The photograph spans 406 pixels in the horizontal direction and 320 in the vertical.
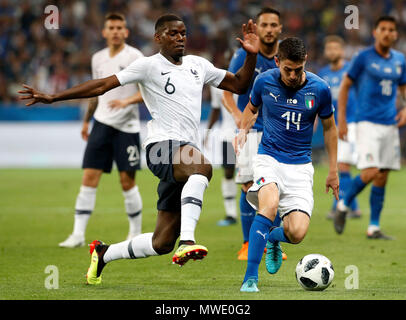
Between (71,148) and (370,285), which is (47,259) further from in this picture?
(71,148)

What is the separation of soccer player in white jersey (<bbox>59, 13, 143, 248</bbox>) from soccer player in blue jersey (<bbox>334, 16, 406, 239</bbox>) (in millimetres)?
2612

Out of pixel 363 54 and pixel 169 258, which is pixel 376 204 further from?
pixel 169 258

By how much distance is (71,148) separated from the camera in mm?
20203

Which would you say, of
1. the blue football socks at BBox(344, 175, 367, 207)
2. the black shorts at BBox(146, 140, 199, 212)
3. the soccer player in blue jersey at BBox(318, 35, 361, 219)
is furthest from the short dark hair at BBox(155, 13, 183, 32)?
the soccer player in blue jersey at BBox(318, 35, 361, 219)

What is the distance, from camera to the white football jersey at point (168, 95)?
665 centimetres

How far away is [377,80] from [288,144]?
362 cm

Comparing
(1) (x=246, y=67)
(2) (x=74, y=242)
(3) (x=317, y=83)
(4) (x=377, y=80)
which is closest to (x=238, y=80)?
(1) (x=246, y=67)

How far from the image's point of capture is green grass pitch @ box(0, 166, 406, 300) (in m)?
6.36

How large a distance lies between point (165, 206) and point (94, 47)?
17.0 m

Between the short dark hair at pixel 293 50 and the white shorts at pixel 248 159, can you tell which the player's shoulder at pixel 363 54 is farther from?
the short dark hair at pixel 293 50

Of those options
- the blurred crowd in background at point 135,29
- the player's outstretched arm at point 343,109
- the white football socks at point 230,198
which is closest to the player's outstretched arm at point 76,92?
the player's outstretched arm at point 343,109

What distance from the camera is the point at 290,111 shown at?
6.88 meters

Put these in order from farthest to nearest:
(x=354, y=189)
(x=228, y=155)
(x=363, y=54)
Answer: (x=228, y=155) < (x=354, y=189) < (x=363, y=54)

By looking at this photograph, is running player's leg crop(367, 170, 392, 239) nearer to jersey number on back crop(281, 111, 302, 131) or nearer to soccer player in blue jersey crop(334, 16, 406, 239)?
soccer player in blue jersey crop(334, 16, 406, 239)
